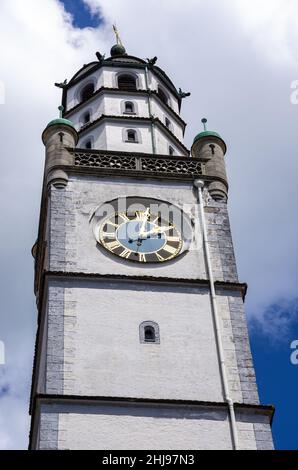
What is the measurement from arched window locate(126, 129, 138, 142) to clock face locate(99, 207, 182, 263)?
169 inches

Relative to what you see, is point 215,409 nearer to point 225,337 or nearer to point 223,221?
point 225,337

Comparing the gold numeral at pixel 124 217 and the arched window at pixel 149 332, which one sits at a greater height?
the gold numeral at pixel 124 217

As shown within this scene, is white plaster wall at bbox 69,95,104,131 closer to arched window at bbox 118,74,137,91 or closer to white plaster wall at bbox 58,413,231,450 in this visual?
arched window at bbox 118,74,137,91

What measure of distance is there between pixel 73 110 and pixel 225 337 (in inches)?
463

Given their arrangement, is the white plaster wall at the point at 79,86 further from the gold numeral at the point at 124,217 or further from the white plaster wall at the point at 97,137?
the gold numeral at the point at 124,217

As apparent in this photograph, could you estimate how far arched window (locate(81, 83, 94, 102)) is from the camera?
34.5m

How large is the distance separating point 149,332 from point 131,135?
8.80 metres

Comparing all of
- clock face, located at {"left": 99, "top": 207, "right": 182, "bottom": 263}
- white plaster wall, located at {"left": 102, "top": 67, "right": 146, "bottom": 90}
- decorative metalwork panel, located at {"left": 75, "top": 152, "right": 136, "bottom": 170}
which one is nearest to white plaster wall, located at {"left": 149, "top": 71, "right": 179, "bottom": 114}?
white plaster wall, located at {"left": 102, "top": 67, "right": 146, "bottom": 90}

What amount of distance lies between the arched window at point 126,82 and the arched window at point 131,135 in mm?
2837

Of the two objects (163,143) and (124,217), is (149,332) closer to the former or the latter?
(124,217)

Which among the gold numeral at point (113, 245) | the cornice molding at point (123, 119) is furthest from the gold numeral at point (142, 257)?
the cornice molding at point (123, 119)

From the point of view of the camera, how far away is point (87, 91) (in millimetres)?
34750

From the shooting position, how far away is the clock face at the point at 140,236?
26359 mm

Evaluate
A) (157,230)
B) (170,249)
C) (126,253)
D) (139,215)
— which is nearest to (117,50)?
(139,215)
